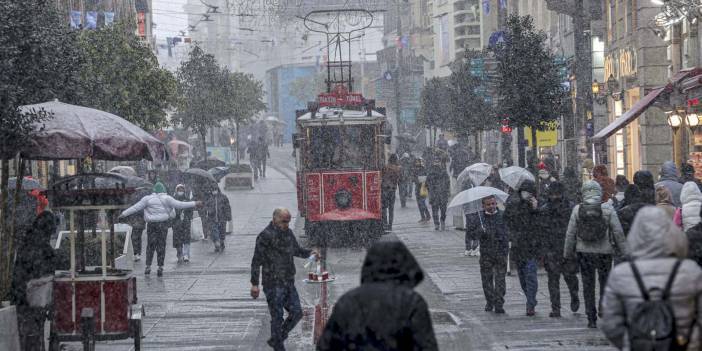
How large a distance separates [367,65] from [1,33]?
9724 cm

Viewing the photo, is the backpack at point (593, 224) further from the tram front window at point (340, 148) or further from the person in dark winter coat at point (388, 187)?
the person in dark winter coat at point (388, 187)

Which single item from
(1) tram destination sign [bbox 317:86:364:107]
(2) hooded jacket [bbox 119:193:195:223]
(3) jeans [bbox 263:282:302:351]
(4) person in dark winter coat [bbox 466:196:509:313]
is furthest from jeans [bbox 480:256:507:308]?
(1) tram destination sign [bbox 317:86:364:107]

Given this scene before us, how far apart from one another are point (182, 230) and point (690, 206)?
1253cm

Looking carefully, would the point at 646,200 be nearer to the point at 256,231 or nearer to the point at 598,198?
the point at 598,198

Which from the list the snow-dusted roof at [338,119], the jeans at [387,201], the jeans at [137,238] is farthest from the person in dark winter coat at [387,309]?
the jeans at [387,201]

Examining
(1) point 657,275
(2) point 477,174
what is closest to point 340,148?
(2) point 477,174

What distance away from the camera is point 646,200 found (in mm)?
13367

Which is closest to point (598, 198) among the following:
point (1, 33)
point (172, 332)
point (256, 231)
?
point (172, 332)

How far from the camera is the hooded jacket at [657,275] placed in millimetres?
6773

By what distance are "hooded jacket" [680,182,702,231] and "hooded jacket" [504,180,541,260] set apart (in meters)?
2.47

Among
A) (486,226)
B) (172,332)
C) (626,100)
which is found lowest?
(172,332)

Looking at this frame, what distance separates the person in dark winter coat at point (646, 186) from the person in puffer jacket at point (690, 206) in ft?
1.49

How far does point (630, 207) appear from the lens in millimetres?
13477

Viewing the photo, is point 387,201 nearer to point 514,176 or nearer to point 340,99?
point 340,99
